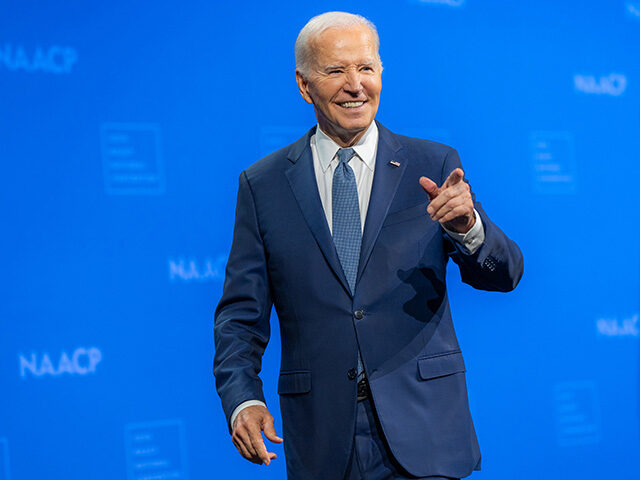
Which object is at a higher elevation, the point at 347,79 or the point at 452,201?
the point at 347,79

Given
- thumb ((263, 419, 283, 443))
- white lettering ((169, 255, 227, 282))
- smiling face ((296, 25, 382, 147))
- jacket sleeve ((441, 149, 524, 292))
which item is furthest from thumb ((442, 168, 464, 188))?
white lettering ((169, 255, 227, 282))

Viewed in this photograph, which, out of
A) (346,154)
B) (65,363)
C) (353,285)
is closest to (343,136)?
(346,154)

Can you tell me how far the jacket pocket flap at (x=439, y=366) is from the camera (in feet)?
6.04

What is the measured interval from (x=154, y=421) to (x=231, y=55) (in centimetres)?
130

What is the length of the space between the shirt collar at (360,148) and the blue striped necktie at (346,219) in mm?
31

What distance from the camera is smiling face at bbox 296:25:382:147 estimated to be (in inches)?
77.7

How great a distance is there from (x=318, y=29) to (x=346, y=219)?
0.47 metres

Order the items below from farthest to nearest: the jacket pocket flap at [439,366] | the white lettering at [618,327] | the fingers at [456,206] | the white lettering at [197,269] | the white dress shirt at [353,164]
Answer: the white lettering at [618,327], the white lettering at [197,269], the white dress shirt at [353,164], the jacket pocket flap at [439,366], the fingers at [456,206]

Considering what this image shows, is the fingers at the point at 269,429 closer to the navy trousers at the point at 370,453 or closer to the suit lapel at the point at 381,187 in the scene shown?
the navy trousers at the point at 370,453

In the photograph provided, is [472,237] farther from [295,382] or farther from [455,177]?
[295,382]

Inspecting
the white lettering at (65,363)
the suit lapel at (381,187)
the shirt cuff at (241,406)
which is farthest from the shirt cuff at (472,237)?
the white lettering at (65,363)

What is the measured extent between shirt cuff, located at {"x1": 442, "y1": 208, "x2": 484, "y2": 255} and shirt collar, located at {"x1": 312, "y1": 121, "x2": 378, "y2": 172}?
0.34 m

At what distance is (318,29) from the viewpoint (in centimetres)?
203

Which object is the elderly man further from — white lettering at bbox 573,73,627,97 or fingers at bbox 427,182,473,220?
white lettering at bbox 573,73,627,97
